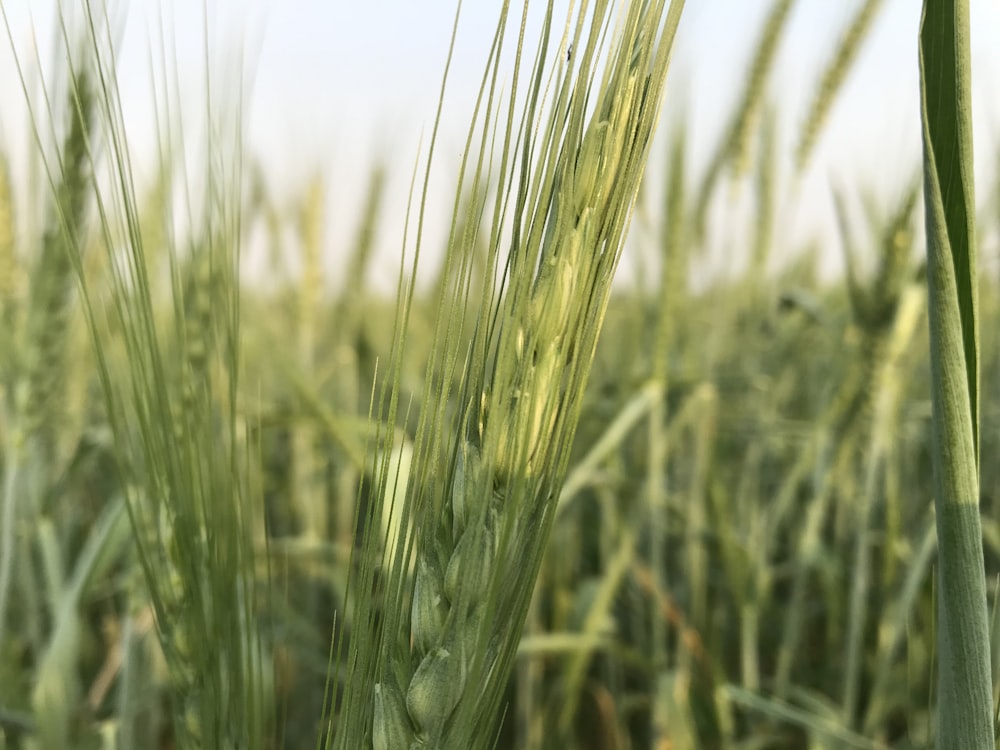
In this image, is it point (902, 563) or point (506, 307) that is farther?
point (902, 563)

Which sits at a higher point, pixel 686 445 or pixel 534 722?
pixel 686 445

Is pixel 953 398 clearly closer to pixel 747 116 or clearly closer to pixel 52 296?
pixel 52 296

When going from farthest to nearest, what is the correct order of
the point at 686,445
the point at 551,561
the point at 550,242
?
the point at 686,445 < the point at 551,561 < the point at 550,242

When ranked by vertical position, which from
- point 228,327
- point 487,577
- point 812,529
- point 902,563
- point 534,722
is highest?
point 228,327

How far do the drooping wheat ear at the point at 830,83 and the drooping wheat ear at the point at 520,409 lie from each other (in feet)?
2.81

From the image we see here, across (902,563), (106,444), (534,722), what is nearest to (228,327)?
(106,444)

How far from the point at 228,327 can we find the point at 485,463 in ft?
0.65

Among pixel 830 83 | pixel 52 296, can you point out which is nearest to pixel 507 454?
pixel 52 296

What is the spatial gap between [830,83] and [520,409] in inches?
38.9

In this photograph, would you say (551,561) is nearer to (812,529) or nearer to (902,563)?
(812,529)

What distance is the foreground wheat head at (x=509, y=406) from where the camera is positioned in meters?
0.33

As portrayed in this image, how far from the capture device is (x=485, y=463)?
335 millimetres

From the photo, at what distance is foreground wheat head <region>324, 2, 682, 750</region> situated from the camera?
1.08ft

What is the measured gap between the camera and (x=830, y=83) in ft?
3.65
